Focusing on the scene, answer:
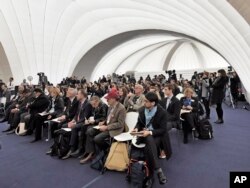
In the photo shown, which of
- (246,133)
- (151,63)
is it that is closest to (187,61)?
(151,63)

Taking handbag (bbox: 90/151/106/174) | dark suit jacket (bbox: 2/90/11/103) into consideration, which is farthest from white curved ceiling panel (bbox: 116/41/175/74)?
handbag (bbox: 90/151/106/174)

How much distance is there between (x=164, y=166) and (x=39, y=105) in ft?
14.3

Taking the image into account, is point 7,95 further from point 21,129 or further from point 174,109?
point 174,109

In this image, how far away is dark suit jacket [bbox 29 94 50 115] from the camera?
24.1 ft

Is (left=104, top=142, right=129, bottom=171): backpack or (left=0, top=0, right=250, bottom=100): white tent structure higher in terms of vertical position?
(left=0, top=0, right=250, bottom=100): white tent structure

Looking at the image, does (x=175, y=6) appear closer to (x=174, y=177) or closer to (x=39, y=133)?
(x=39, y=133)

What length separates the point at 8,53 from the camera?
77.5ft

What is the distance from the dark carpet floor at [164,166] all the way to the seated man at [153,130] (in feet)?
1.34

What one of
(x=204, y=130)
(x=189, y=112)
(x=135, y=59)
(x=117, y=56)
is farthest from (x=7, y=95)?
(x=135, y=59)

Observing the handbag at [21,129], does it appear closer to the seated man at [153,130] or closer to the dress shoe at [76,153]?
the dress shoe at [76,153]

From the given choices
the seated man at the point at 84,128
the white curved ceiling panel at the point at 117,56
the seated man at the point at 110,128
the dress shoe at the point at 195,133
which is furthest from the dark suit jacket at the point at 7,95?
the white curved ceiling panel at the point at 117,56

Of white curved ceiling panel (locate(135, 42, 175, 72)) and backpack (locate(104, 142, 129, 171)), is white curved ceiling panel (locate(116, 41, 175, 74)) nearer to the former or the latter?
→ white curved ceiling panel (locate(135, 42, 175, 72))

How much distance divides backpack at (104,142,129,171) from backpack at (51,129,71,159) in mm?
1340

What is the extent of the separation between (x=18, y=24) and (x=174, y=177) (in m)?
21.2
